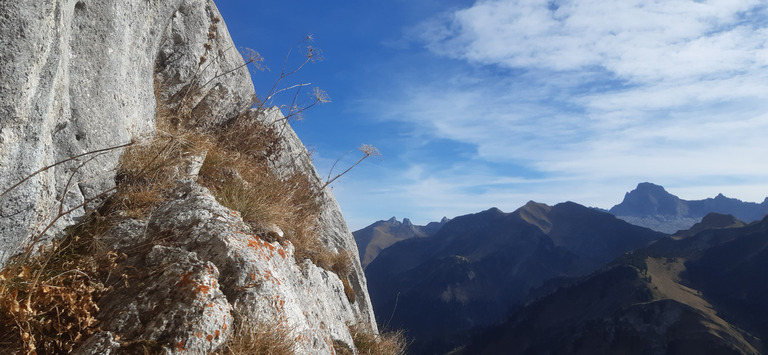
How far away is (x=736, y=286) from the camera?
199250mm

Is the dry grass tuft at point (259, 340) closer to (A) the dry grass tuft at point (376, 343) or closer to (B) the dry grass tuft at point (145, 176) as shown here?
(B) the dry grass tuft at point (145, 176)

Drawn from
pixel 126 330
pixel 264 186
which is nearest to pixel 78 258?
pixel 126 330

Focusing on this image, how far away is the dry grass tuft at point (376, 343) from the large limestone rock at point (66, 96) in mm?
4275

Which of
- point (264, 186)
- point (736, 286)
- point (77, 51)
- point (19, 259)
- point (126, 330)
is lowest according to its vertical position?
point (736, 286)

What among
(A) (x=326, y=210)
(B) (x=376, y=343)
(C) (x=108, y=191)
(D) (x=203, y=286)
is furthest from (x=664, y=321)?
(C) (x=108, y=191)

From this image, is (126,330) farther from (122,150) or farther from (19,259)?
(122,150)

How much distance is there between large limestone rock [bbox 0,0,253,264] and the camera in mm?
3463

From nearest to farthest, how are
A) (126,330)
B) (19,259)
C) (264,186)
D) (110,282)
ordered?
(126,330), (19,259), (110,282), (264,186)

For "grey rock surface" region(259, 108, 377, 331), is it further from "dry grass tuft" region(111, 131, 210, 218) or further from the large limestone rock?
"dry grass tuft" region(111, 131, 210, 218)

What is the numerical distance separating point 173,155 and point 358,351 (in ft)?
12.8

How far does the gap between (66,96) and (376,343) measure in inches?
209

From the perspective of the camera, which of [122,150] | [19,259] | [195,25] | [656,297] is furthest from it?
[656,297]

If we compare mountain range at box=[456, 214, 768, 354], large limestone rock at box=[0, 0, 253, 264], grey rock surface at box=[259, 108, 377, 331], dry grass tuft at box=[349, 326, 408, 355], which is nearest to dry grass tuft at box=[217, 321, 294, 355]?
large limestone rock at box=[0, 0, 253, 264]

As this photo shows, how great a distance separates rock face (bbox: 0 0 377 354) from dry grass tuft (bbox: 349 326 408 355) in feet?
2.42
